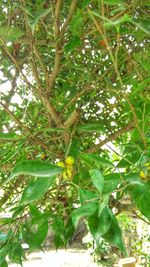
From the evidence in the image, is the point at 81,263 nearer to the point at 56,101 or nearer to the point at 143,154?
the point at 56,101

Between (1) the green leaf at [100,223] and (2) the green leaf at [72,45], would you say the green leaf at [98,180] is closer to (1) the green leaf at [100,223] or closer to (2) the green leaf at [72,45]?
(1) the green leaf at [100,223]

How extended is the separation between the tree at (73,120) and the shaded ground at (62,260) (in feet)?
13.7

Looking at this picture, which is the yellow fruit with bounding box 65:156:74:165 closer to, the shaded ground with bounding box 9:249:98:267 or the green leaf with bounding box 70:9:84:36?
the green leaf with bounding box 70:9:84:36

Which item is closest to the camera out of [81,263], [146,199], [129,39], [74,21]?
[146,199]

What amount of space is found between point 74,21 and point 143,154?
0.23 m

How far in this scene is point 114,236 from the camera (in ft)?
1.25

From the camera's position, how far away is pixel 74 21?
0.57 meters

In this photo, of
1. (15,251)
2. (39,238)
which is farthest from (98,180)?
(15,251)

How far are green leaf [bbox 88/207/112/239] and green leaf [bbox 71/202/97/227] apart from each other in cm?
1

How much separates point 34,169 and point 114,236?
103 millimetres

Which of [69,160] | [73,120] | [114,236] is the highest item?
[73,120]

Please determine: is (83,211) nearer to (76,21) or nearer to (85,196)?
(85,196)

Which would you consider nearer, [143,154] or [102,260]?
[143,154]

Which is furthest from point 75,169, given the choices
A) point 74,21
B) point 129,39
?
point 129,39
